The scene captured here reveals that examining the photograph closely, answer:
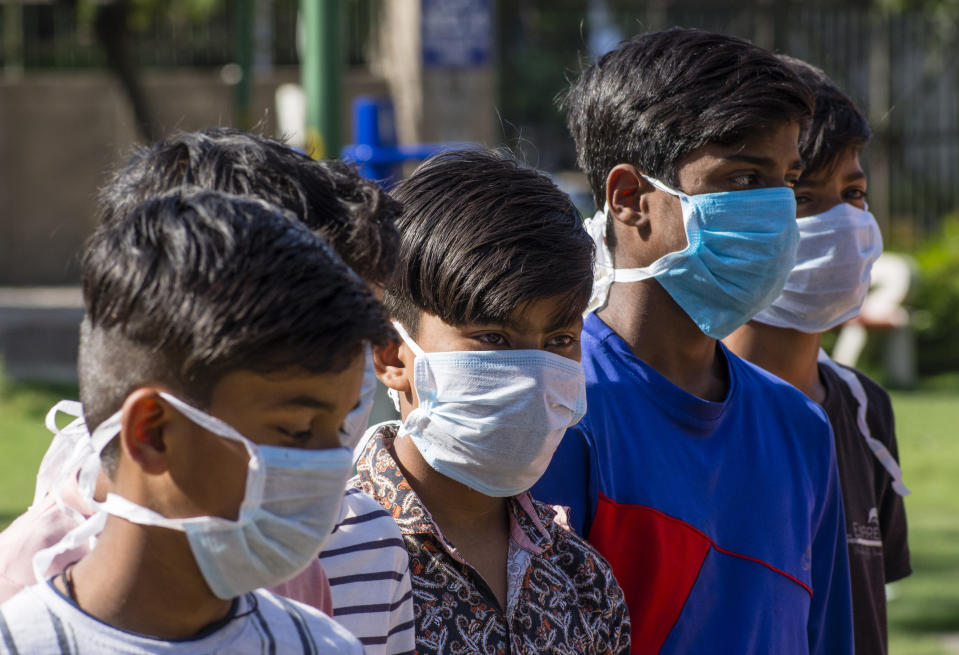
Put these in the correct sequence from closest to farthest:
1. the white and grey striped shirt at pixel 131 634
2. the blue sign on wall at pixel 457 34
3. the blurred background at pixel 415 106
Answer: the white and grey striped shirt at pixel 131 634 → the blue sign on wall at pixel 457 34 → the blurred background at pixel 415 106

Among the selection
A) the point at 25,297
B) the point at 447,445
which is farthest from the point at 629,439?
the point at 25,297

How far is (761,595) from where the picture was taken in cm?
243

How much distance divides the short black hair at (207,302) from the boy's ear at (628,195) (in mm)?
1148

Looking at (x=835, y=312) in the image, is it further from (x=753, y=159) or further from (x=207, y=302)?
(x=207, y=302)

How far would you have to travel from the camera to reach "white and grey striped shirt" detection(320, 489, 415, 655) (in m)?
2.02

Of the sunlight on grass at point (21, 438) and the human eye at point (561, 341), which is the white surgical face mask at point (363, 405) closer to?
the human eye at point (561, 341)

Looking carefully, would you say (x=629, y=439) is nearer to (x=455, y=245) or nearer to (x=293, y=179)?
(x=455, y=245)

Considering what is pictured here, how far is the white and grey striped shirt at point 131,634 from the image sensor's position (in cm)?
157

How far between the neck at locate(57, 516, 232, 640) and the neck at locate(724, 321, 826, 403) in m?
1.86

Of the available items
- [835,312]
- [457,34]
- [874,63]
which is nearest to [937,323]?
[874,63]

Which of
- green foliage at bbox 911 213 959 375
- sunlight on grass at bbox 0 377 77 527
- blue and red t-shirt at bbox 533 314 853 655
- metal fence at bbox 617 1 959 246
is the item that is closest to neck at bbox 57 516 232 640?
blue and red t-shirt at bbox 533 314 853 655

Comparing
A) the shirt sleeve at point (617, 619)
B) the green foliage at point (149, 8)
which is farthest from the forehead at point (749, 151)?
the green foliage at point (149, 8)

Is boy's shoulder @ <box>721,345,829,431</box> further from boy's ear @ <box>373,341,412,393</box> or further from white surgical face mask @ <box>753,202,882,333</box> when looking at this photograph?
boy's ear @ <box>373,341,412,393</box>

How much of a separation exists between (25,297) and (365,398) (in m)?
13.7
